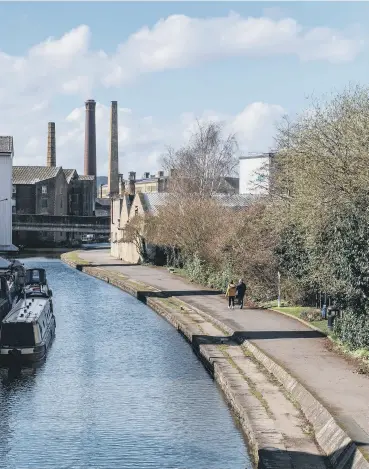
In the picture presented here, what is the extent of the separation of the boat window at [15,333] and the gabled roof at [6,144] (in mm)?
46720

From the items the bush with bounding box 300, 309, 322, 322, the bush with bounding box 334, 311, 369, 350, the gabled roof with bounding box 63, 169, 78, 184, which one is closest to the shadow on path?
the bush with bounding box 334, 311, 369, 350

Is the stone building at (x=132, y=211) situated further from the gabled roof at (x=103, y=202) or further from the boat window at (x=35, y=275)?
the gabled roof at (x=103, y=202)

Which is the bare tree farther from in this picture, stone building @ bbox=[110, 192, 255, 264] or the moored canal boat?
the moored canal boat

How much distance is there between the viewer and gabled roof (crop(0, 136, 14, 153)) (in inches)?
2990

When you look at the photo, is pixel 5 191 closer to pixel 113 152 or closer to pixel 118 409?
pixel 113 152

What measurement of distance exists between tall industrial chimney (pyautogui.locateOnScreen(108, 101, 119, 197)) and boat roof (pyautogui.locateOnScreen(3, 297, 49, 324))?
81.5 meters

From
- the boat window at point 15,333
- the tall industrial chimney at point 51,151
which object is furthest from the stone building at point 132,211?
the tall industrial chimney at point 51,151

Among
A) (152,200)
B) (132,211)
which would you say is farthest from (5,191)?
(152,200)

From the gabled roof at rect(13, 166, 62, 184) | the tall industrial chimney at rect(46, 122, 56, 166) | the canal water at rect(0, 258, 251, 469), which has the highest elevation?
the tall industrial chimney at rect(46, 122, 56, 166)

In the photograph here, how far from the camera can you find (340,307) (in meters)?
29.0

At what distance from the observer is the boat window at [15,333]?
30.6 meters

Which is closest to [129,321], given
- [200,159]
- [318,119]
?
[318,119]

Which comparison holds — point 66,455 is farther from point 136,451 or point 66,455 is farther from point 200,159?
point 200,159

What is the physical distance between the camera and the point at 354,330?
86.6ft
